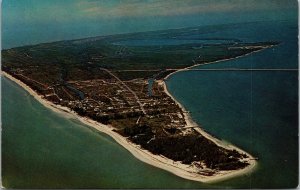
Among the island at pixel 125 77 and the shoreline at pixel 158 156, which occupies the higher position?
the island at pixel 125 77

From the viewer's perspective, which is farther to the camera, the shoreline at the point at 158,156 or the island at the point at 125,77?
the island at the point at 125,77

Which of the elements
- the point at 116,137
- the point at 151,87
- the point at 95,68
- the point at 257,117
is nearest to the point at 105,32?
the point at 95,68

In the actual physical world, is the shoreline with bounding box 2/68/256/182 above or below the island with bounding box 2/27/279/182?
below

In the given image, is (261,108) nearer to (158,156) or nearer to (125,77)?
(158,156)

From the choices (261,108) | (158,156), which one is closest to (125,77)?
(158,156)

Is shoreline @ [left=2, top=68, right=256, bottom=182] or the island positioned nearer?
shoreline @ [left=2, top=68, right=256, bottom=182]
